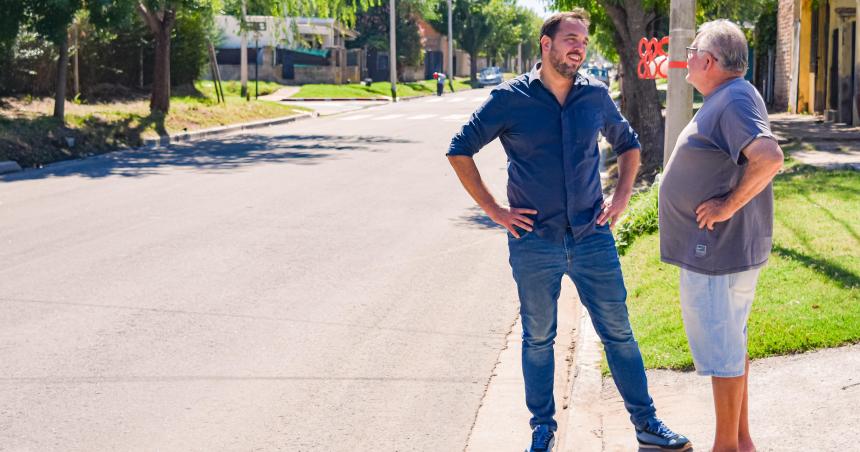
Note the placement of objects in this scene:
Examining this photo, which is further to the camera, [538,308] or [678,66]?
[678,66]

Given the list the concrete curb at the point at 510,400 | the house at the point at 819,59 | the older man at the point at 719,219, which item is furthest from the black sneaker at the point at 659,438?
the house at the point at 819,59

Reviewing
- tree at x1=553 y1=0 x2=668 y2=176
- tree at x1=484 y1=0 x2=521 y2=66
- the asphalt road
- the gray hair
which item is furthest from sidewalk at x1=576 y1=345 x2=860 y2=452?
tree at x1=484 y1=0 x2=521 y2=66

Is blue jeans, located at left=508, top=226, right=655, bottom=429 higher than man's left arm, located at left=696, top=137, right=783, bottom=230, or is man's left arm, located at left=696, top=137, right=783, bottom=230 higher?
man's left arm, located at left=696, top=137, right=783, bottom=230

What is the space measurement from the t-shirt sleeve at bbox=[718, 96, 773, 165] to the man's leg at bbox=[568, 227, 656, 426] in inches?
29.8

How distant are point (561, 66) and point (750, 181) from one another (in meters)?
0.94

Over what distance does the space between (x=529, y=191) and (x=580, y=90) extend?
491 millimetres

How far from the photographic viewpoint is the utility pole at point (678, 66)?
409 inches

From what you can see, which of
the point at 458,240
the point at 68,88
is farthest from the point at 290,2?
the point at 458,240

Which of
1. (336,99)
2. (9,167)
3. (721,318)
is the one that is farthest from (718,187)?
(336,99)

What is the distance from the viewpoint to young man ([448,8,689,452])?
15.7ft

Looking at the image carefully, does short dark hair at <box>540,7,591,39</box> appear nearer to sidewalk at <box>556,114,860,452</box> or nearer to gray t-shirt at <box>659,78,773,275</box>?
gray t-shirt at <box>659,78,773,275</box>

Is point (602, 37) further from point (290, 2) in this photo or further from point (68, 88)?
point (68, 88)

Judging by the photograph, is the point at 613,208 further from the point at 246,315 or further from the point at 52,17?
the point at 52,17

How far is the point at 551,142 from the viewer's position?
15.8 ft
